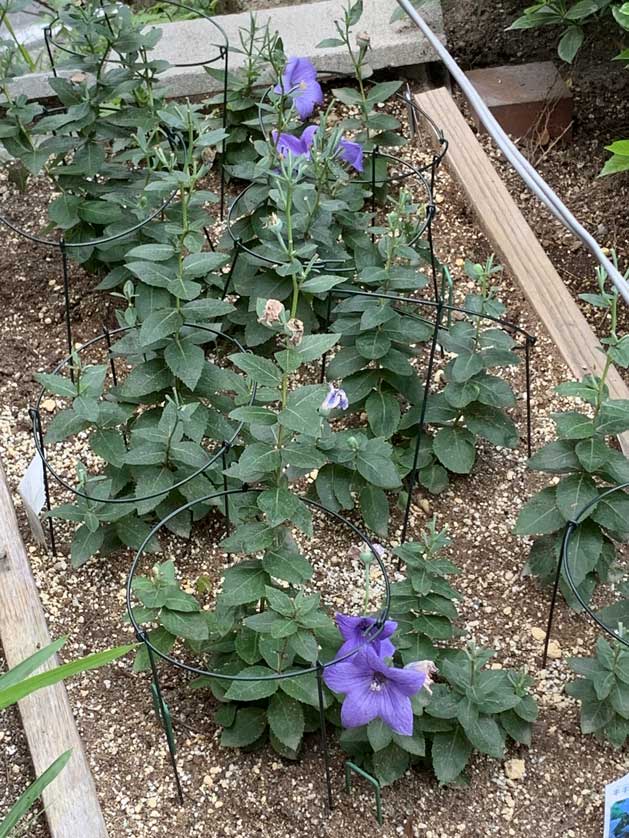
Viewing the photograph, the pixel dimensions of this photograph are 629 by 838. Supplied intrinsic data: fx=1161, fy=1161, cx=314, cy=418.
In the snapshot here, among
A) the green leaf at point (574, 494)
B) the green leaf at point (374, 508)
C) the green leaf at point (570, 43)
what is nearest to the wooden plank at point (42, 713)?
the green leaf at point (374, 508)

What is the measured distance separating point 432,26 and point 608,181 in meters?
0.78

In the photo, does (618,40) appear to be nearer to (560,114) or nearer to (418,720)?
(560,114)

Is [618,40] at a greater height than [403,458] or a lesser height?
greater

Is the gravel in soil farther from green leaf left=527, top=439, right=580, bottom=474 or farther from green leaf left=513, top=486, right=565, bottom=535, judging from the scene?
green leaf left=527, top=439, right=580, bottom=474

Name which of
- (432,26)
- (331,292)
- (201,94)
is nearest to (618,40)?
(432,26)

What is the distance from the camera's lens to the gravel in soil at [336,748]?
6.31ft

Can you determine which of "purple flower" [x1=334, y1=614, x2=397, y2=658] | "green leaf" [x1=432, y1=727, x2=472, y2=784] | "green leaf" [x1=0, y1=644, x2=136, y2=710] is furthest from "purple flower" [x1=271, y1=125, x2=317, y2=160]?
"green leaf" [x1=0, y1=644, x2=136, y2=710]

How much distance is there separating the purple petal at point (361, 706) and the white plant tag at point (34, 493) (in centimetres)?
81

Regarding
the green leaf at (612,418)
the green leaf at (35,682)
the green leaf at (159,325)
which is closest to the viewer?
the green leaf at (35,682)

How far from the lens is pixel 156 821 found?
192cm

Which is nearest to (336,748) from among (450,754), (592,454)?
(450,754)

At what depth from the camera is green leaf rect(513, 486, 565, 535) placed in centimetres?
215

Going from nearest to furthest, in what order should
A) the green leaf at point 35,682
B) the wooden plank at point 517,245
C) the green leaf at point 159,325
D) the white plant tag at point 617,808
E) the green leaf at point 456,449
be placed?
the green leaf at point 35,682
the white plant tag at point 617,808
the green leaf at point 159,325
the green leaf at point 456,449
the wooden plank at point 517,245

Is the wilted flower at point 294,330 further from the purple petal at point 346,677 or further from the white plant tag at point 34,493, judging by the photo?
the white plant tag at point 34,493
